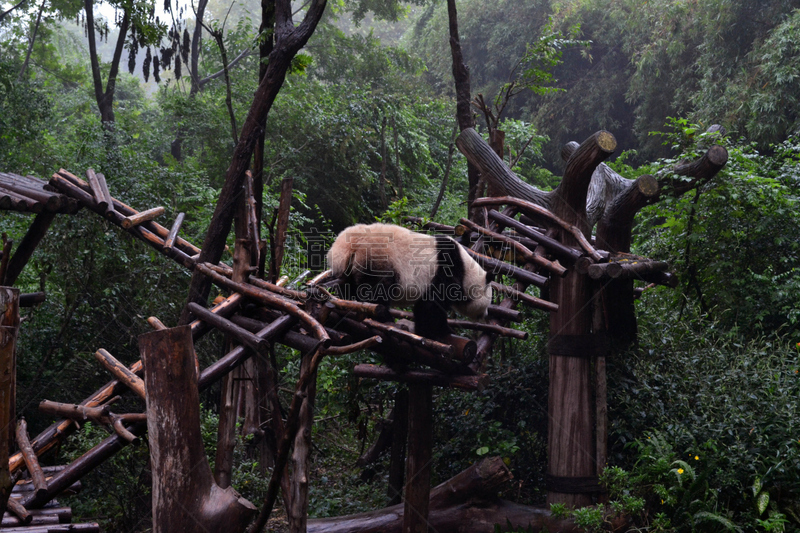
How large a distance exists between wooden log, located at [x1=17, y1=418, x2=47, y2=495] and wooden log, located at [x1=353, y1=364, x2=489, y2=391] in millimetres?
2443

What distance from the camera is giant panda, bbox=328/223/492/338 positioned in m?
4.80

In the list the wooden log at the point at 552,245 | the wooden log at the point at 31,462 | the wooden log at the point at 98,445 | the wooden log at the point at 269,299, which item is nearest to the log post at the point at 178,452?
the wooden log at the point at 98,445

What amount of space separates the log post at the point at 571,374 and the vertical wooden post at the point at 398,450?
1.67 metres

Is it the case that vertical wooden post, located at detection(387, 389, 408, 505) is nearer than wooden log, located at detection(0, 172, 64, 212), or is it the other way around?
wooden log, located at detection(0, 172, 64, 212)

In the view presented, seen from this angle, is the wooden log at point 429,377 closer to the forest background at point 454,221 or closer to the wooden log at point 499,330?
the wooden log at point 499,330

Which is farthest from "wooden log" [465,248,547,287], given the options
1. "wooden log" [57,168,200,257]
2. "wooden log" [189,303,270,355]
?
"wooden log" [57,168,200,257]

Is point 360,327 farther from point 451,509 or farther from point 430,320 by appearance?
point 451,509

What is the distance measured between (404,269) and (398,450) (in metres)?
2.70

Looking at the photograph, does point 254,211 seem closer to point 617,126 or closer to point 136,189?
point 136,189

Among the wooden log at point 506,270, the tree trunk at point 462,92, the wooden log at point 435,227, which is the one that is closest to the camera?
the wooden log at point 506,270

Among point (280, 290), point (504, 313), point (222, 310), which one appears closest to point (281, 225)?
point (280, 290)

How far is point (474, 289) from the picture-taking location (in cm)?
525

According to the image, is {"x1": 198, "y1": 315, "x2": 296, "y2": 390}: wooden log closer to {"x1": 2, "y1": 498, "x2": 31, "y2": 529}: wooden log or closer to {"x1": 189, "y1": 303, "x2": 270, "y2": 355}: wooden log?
{"x1": 189, "y1": 303, "x2": 270, "y2": 355}: wooden log

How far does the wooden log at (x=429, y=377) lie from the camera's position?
15.2 feet
